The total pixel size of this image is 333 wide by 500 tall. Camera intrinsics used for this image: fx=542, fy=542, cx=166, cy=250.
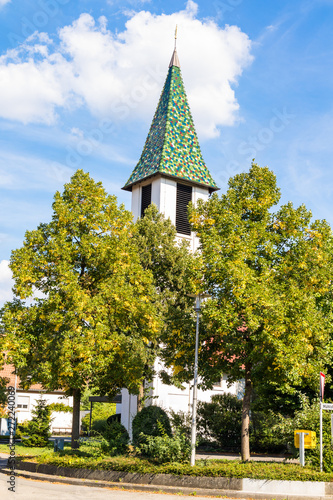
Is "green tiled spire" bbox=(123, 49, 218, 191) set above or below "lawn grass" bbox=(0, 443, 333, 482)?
above

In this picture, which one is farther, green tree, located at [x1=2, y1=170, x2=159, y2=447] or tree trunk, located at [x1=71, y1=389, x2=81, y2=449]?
tree trunk, located at [x1=71, y1=389, x2=81, y2=449]

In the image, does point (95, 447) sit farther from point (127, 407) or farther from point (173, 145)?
point (173, 145)

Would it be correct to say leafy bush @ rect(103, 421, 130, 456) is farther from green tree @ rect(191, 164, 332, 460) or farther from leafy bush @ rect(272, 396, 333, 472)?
leafy bush @ rect(272, 396, 333, 472)

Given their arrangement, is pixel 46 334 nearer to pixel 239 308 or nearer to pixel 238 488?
pixel 239 308

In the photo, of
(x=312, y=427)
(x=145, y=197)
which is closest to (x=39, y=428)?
(x=312, y=427)

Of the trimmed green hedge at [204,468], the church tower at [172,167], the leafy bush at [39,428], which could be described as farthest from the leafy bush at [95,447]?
the church tower at [172,167]

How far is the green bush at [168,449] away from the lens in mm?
15469

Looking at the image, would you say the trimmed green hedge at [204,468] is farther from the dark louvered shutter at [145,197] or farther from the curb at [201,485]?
the dark louvered shutter at [145,197]

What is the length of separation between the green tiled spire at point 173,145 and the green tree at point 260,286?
2231cm

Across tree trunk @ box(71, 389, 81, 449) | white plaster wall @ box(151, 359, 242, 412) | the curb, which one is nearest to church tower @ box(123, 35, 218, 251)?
white plaster wall @ box(151, 359, 242, 412)

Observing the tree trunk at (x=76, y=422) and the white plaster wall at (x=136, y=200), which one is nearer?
the tree trunk at (x=76, y=422)

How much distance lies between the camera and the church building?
41438 millimetres

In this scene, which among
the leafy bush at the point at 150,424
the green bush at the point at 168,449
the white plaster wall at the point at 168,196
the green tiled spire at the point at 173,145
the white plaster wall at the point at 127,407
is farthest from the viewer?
the green tiled spire at the point at 173,145

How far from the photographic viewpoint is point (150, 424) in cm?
1744
